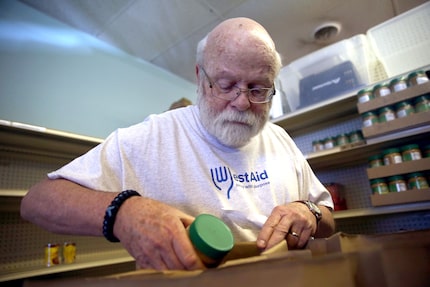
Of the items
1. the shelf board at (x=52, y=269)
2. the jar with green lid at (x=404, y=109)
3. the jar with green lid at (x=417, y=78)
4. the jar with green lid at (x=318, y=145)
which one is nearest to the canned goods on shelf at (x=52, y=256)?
the shelf board at (x=52, y=269)

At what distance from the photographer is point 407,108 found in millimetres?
1675

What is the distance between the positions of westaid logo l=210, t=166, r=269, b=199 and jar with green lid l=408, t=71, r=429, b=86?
133cm

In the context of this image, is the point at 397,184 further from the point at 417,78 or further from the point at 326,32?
the point at 326,32

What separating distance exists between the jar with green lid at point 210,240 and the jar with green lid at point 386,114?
1.70 metres

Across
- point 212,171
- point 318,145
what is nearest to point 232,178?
point 212,171

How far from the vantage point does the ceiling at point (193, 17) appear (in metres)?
2.54

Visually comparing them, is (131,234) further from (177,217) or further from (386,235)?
(386,235)

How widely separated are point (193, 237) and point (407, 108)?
1761mm

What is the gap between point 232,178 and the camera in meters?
0.87

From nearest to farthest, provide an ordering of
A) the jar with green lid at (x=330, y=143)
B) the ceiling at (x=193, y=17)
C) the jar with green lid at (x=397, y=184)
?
the jar with green lid at (x=397, y=184)
the jar with green lid at (x=330, y=143)
the ceiling at (x=193, y=17)

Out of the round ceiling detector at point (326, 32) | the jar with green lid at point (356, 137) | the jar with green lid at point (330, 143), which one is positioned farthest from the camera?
the round ceiling detector at point (326, 32)

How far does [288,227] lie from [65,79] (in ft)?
8.57

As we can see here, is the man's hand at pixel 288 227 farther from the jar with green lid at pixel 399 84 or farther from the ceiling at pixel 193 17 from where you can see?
the ceiling at pixel 193 17

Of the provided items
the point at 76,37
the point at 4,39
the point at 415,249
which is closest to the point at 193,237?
the point at 415,249
